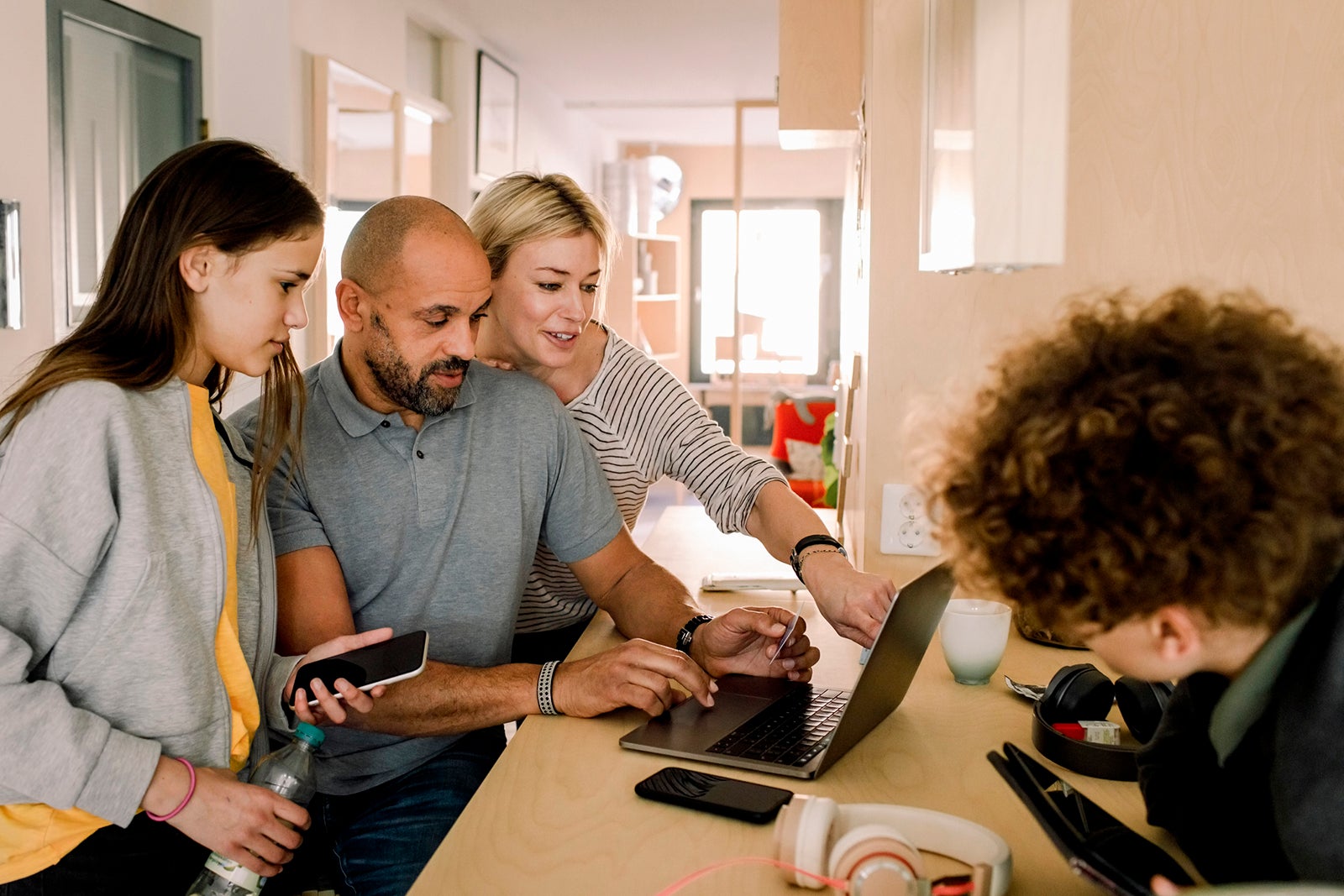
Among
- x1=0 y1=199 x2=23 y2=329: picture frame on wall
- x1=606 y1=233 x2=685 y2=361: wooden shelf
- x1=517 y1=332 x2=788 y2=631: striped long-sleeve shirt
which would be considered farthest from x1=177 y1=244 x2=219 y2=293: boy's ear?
x1=606 y1=233 x2=685 y2=361: wooden shelf

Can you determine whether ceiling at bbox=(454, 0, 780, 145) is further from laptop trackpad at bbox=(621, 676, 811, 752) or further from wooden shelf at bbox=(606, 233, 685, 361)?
laptop trackpad at bbox=(621, 676, 811, 752)

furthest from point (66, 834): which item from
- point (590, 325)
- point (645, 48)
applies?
point (645, 48)

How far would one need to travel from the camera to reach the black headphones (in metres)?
1.14

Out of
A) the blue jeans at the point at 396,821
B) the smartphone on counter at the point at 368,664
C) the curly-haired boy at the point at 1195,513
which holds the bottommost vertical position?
the blue jeans at the point at 396,821

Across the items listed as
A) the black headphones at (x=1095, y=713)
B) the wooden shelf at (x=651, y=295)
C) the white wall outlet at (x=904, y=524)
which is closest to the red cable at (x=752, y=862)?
the black headphones at (x=1095, y=713)

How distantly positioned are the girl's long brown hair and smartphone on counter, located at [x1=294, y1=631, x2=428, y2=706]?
0.36 m

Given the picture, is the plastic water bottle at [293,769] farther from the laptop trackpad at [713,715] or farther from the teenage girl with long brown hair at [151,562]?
the laptop trackpad at [713,715]

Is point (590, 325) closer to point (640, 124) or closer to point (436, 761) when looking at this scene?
point (436, 761)

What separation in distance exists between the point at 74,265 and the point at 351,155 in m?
1.52

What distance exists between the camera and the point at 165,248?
4.16 feet

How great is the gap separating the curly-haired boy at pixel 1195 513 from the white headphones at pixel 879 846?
8.1 inches

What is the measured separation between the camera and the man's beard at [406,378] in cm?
165

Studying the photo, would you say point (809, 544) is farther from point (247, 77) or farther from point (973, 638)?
point (247, 77)

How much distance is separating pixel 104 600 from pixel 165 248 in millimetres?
393
